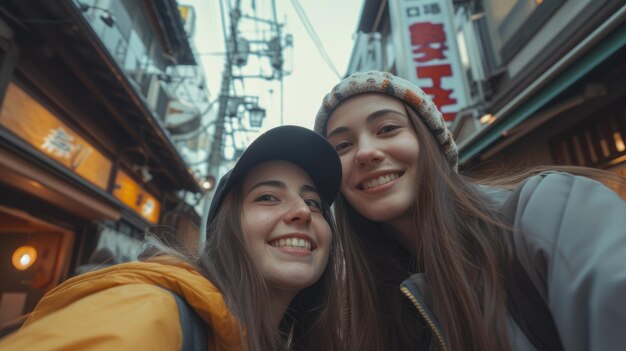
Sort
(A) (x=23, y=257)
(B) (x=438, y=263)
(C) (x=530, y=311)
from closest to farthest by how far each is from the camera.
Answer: (C) (x=530, y=311) < (B) (x=438, y=263) < (A) (x=23, y=257)

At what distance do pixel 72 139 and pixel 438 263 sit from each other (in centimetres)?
732

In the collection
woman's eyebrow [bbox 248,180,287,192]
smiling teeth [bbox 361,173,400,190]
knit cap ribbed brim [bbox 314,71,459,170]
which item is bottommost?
smiling teeth [bbox 361,173,400,190]

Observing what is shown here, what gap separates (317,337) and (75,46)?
652 cm

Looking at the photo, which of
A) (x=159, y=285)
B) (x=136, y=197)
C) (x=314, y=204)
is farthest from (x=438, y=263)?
(x=136, y=197)

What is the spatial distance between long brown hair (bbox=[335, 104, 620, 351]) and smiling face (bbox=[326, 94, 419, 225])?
73 millimetres

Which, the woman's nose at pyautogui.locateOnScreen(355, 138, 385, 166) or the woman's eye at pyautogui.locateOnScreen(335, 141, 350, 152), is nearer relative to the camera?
the woman's nose at pyautogui.locateOnScreen(355, 138, 385, 166)

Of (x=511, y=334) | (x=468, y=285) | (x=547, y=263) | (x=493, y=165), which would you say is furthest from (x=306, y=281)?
(x=493, y=165)

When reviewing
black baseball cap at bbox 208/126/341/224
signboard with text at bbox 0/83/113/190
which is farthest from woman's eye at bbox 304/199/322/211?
signboard with text at bbox 0/83/113/190

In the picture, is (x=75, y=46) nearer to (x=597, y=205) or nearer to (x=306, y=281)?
(x=306, y=281)

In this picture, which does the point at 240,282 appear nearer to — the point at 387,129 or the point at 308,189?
the point at 308,189

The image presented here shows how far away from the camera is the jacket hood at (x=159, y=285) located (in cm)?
118

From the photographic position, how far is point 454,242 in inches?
64.6

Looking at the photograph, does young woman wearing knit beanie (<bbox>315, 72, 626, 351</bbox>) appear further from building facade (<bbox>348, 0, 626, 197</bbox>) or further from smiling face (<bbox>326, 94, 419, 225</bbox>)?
building facade (<bbox>348, 0, 626, 197</bbox>)

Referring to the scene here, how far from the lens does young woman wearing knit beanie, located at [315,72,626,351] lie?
3.66 ft
